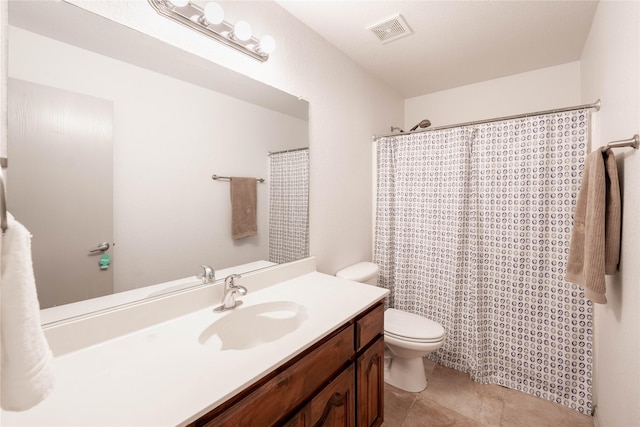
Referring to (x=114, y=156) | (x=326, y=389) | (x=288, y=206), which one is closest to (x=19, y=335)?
(x=114, y=156)

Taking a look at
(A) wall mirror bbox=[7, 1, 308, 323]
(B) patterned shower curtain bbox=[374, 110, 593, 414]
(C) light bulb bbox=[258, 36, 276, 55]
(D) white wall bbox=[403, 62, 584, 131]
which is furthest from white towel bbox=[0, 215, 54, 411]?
(D) white wall bbox=[403, 62, 584, 131]

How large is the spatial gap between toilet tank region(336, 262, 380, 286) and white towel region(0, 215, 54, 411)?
5.35 feet

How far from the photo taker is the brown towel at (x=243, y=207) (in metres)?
1.39

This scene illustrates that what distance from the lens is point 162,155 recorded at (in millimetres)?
1124

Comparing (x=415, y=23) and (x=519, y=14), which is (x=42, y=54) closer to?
(x=415, y=23)

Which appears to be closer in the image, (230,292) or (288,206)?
(230,292)

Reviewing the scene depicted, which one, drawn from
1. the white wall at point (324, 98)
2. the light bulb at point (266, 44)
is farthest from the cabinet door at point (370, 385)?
Result: the light bulb at point (266, 44)

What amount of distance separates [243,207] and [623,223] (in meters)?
1.73

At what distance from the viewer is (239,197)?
1411 mm

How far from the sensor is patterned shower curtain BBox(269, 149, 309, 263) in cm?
158

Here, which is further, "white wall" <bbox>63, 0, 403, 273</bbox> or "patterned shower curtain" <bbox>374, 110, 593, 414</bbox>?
"patterned shower curtain" <bbox>374, 110, 593, 414</bbox>

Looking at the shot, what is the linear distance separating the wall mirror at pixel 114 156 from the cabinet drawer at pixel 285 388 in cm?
60

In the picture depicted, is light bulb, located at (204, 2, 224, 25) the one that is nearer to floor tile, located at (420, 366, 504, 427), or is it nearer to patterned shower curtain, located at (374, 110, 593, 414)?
patterned shower curtain, located at (374, 110, 593, 414)

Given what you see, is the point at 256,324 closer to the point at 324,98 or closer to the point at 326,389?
the point at 326,389
